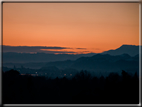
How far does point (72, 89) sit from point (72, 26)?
Result: 2284 mm

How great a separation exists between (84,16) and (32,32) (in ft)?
6.32

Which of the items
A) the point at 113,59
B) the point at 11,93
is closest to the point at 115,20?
the point at 113,59

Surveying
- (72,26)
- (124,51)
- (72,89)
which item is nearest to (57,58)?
(72,26)

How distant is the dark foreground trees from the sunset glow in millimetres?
1188

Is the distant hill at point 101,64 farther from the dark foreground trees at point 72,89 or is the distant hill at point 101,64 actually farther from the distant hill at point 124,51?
the dark foreground trees at point 72,89

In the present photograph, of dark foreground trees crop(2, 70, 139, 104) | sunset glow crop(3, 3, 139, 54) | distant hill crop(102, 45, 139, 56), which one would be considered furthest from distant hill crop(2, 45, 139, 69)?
dark foreground trees crop(2, 70, 139, 104)

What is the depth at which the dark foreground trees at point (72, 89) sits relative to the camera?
17.7 ft

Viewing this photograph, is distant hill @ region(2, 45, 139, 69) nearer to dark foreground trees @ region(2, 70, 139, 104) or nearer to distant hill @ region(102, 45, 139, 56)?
distant hill @ region(102, 45, 139, 56)

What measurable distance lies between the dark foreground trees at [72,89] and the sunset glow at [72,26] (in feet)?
3.90

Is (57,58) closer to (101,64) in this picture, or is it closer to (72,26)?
(72,26)

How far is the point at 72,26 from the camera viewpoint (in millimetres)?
6172

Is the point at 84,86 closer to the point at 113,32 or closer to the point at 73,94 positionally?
the point at 73,94

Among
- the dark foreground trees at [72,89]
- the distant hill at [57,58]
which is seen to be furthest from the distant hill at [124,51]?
the dark foreground trees at [72,89]

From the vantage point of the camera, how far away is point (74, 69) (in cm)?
654
